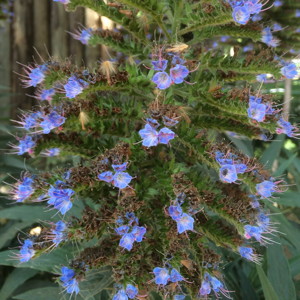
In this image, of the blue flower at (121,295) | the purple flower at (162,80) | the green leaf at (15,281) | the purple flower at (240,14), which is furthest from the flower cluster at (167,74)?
the green leaf at (15,281)

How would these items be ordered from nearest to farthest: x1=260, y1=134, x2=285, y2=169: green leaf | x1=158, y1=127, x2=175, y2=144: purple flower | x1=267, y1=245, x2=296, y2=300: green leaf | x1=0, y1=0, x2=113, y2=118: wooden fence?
x1=158, y1=127, x2=175, y2=144: purple flower → x1=267, y1=245, x2=296, y2=300: green leaf → x1=260, y1=134, x2=285, y2=169: green leaf → x1=0, y1=0, x2=113, y2=118: wooden fence

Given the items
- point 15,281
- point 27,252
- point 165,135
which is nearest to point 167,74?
point 165,135

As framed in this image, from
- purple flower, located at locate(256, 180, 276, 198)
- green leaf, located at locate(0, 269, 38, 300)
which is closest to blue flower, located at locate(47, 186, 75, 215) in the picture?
purple flower, located at locate(256, 180, 276, 198)

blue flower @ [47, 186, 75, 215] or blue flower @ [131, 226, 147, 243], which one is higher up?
blue flower @ [47, 186, 75, 215]

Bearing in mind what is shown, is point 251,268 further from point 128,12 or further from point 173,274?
point 128,12

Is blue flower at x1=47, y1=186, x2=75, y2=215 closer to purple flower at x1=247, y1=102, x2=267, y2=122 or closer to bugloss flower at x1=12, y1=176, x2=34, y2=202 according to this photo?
bugloss flower at x1=12, y1=176, x2=34, y2=202

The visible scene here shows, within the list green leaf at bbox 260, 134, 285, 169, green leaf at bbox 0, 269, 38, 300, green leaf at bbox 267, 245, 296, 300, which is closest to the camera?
green leaf at bbox 267, 245, 296, 300
